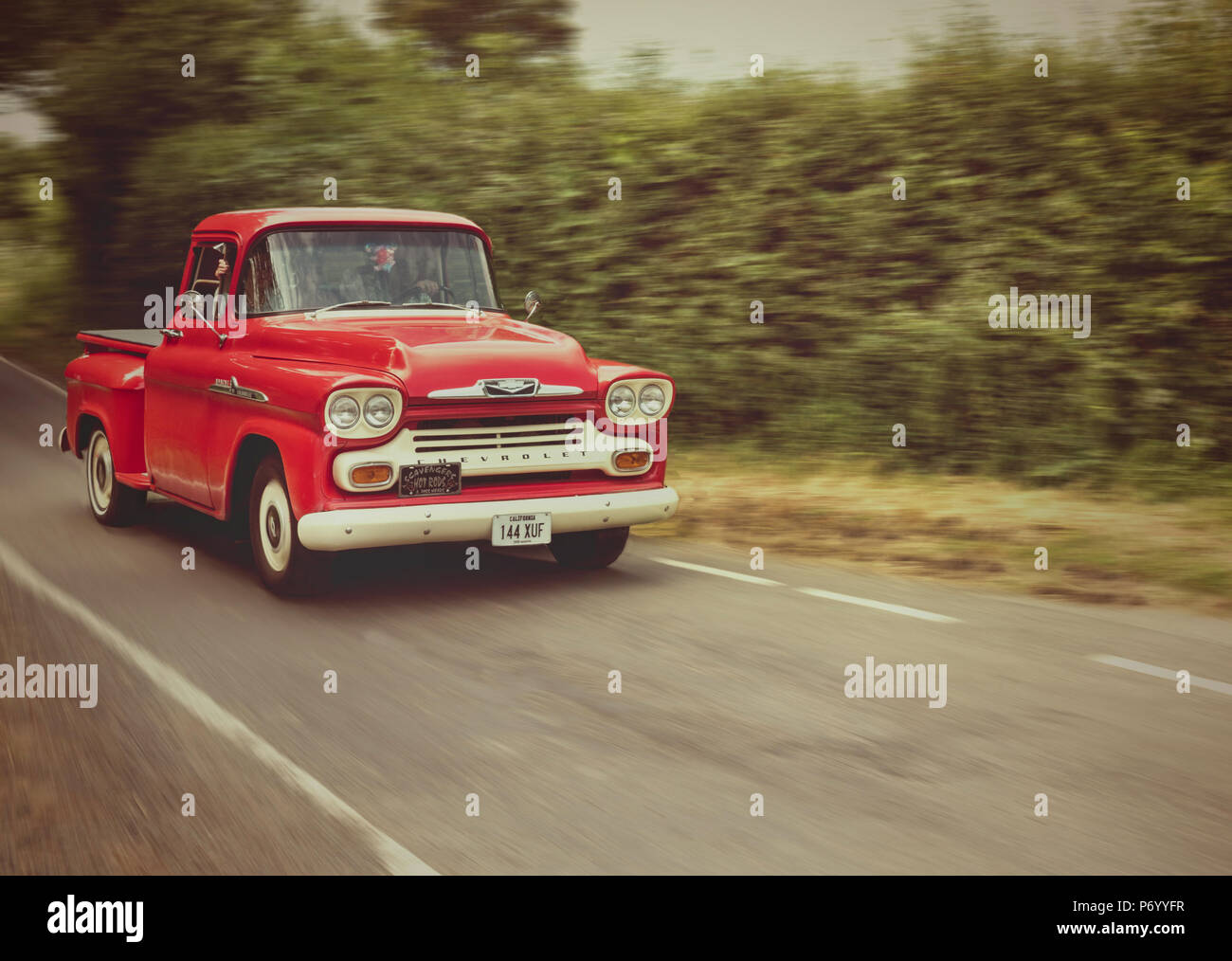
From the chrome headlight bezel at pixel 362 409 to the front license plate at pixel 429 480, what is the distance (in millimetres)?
250

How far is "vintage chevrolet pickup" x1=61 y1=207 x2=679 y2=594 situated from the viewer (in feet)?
22.1

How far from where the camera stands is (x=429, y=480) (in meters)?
6.86

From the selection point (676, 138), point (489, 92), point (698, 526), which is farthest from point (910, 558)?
point (489, 92)

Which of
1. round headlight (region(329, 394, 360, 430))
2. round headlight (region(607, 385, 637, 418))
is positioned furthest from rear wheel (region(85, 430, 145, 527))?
round headlight (region(607, 385, 637, 418))

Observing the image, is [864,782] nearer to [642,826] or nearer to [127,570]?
[642,826]

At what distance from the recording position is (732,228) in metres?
13.0

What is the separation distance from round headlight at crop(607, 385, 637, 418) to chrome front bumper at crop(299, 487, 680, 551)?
52 cm

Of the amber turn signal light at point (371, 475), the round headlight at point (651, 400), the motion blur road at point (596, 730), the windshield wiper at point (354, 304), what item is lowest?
the motion blur road at point (596, 730)

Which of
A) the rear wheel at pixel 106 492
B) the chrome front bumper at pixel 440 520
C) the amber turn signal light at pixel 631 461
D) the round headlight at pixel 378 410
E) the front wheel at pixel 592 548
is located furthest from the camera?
the rear wheel at pixel 106 492

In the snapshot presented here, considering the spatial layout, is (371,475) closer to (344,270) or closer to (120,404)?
(344,270)

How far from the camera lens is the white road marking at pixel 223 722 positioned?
12.7ft

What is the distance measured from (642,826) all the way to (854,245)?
8.92 m

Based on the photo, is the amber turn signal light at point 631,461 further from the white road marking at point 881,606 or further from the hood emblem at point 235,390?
the hood emblem at point 235,390

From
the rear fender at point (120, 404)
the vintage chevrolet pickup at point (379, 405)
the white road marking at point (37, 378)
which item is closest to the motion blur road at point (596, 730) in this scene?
the vintage chevrolet pickup at point (379, 405)
